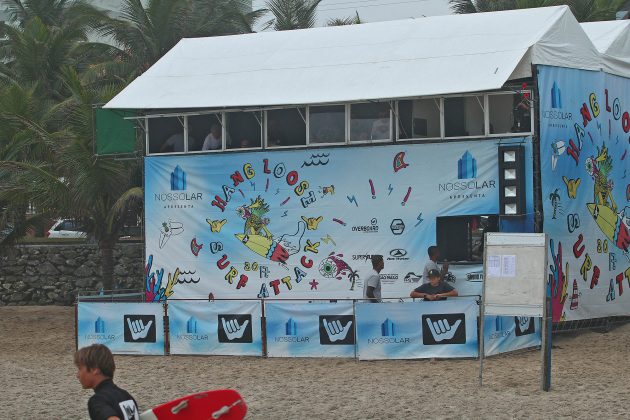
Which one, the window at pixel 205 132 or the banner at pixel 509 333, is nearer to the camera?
the banner at pixel 509 333

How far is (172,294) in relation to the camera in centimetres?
2139

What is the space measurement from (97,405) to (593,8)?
2559cm

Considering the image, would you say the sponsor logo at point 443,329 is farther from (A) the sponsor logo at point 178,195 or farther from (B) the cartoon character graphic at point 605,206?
(A) the sponsor logo at point 178,195

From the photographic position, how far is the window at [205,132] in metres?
21.3

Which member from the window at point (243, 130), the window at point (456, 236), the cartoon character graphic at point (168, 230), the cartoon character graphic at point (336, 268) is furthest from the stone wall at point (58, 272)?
the window at point (456, 236)

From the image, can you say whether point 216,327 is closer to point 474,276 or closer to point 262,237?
point 262,237

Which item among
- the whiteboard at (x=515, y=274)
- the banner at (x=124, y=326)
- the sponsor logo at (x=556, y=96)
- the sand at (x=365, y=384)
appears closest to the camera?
the sand at (x=365, y=384)

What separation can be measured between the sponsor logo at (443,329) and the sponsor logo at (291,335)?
6.48 feet

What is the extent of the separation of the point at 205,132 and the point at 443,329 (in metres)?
7.31

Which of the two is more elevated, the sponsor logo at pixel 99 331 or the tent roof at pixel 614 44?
the tent roof at pixel 614 44

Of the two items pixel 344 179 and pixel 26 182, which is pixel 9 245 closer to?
pixel 26 182

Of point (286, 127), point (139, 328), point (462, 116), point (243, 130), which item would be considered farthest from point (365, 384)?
point (243, 130)

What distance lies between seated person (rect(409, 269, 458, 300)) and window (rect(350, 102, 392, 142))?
3229 mm

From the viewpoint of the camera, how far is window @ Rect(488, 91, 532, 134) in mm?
18547
